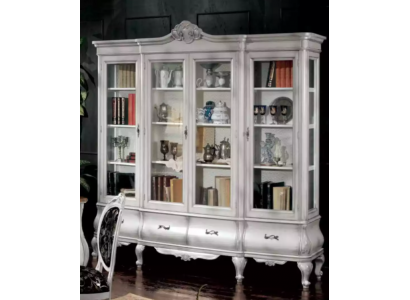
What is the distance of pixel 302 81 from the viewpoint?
4594mm

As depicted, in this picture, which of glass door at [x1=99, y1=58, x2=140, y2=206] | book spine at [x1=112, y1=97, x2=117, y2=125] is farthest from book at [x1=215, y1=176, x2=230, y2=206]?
book spine at [x1=112, y1=97, x2=117, y2=125]

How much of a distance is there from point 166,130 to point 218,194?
2.37 feet

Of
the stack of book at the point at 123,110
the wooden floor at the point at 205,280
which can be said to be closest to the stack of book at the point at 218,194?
the wooden floor at the point at 205,280

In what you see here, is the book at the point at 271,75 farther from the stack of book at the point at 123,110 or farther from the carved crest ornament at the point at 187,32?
the stack of book at the point at 123,110

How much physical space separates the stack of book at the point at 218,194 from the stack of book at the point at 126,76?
1.16m

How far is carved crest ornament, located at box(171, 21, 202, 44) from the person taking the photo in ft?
16.0

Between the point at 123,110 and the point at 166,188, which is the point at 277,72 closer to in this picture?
the point at 166,188

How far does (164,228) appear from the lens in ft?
16.7

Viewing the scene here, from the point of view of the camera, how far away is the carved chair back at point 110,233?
3.52 meters

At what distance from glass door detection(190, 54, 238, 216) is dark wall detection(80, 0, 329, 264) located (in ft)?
1.85
